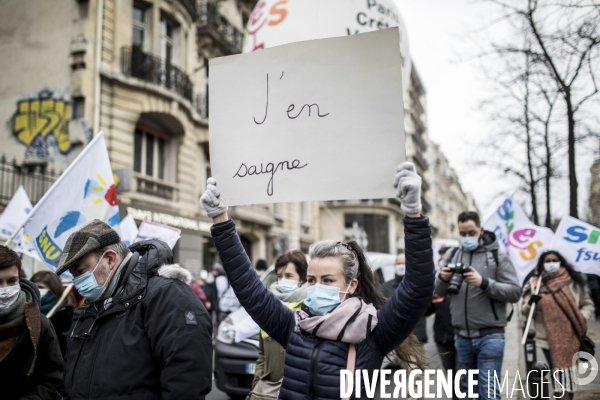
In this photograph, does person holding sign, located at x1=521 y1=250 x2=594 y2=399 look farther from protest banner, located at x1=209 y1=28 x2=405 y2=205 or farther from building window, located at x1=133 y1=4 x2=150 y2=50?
building window, located at x1=133 y1=4 x2=150 y2=50

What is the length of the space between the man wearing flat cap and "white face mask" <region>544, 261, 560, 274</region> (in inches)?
183

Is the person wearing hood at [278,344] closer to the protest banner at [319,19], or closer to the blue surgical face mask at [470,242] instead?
the blue surgical face mask at [470,242]

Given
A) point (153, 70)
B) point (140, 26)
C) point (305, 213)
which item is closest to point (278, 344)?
point (153, 70)

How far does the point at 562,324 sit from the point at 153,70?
14.9 m

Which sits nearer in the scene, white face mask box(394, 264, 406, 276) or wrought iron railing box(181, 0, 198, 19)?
white face mask box(394, 264, 406, 276)

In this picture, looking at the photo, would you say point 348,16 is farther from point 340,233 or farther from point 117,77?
point 340,233

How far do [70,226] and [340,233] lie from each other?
40.0m

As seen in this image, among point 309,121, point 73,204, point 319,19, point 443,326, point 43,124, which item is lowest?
point 443,326

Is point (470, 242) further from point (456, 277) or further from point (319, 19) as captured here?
point (319, 19)

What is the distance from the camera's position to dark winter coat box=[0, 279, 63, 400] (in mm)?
2871

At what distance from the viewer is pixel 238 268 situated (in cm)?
251

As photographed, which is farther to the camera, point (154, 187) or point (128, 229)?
point (154, 187)

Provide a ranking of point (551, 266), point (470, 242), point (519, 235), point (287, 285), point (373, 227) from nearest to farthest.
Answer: point (287, 285), point (470, 242), point (551, 266), point (519, 235), point (373, 227)

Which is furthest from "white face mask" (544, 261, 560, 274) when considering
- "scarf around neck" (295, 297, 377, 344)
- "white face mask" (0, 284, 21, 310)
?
"white face mask" (0, 284, 21, 310)
